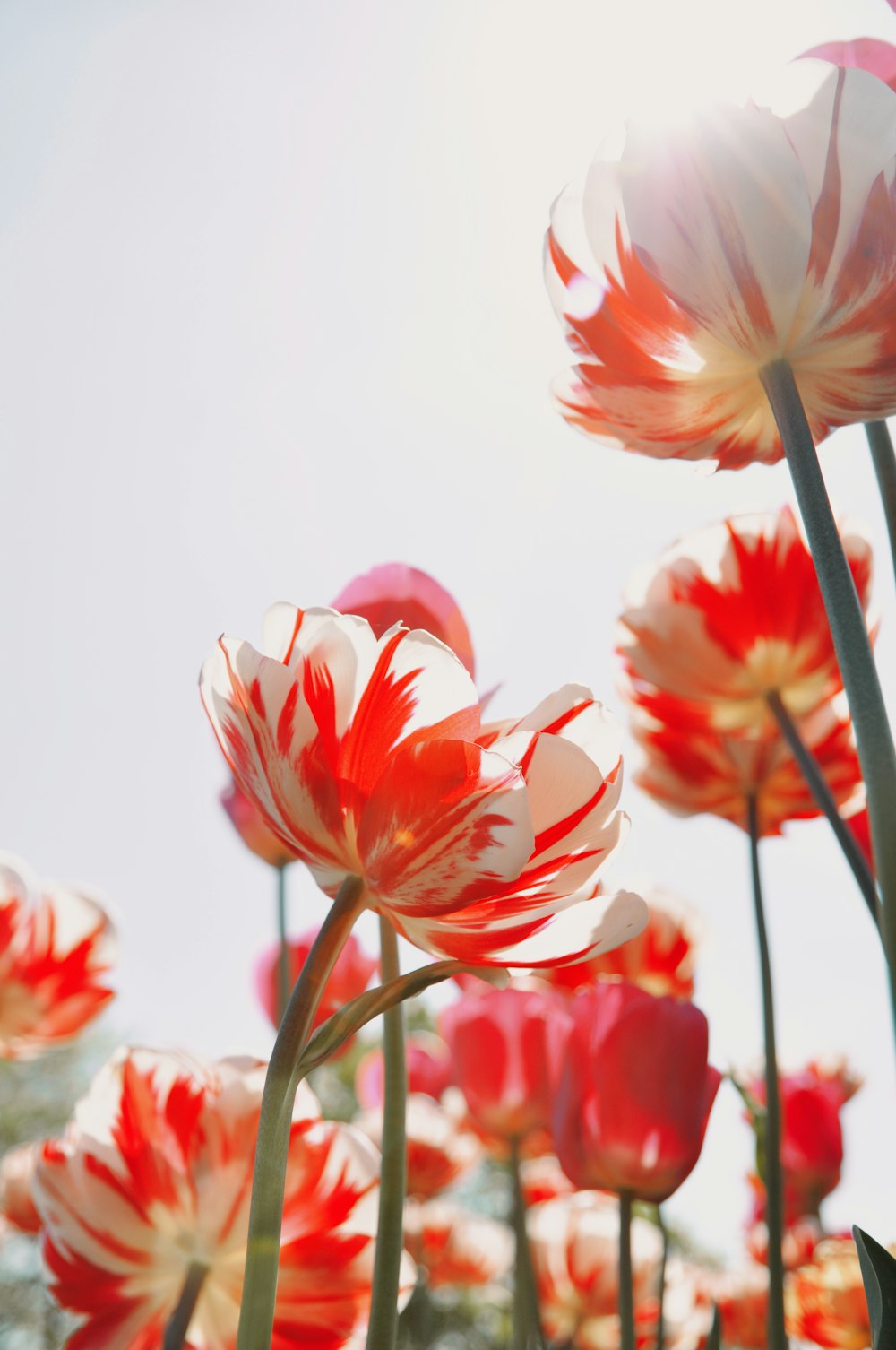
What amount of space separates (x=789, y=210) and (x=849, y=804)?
483 millimetres

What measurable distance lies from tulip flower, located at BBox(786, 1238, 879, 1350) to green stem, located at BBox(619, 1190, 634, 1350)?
345 mm

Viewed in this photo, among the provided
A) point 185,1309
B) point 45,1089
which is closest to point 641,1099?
point 185,1309

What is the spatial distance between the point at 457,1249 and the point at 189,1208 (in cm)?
154

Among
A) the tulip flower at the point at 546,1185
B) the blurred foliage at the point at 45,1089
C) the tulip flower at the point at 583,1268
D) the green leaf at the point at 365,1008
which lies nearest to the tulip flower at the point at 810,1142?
the tulip flower at the point at 583,1268

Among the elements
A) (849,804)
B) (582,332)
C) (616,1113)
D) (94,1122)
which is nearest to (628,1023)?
(616,1113)

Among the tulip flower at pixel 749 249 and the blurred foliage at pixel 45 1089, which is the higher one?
the tulip flower at pixel 749 249

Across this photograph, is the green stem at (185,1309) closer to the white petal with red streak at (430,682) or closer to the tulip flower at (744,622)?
the white petal with red streak at (430,682)

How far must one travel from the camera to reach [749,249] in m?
0.38

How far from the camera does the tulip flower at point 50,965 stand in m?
1.10

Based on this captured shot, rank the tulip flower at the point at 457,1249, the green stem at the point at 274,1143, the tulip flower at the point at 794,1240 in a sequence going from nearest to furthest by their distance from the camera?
1. the green stem at the point at 274,1143
2. the tulip flower at the point at 794,1240
3. the tulip flower at the point at 457,1249

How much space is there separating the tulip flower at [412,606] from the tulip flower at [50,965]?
0.73 metres

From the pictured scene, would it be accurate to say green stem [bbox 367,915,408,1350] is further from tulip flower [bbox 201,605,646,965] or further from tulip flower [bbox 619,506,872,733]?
tulip flower [bbox 619,506,872,733]

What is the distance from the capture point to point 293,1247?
496 mm

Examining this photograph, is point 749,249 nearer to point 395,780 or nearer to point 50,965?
point 395,780
